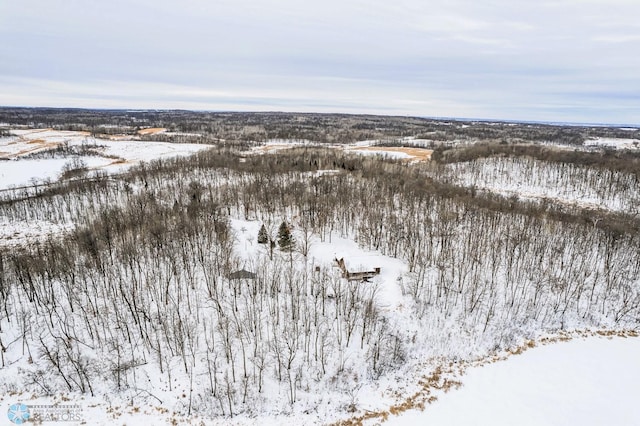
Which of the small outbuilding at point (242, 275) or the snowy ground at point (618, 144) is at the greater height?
the snowy ground at point (618, 144)

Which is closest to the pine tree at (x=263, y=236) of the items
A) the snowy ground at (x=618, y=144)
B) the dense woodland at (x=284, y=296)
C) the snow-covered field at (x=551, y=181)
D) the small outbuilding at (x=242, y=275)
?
the dense woodland at (x=284, y=296)

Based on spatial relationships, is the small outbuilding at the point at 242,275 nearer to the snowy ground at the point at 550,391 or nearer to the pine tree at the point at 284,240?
the pine tree at the point at 284,240

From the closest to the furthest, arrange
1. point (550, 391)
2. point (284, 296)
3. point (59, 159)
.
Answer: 1. point (550, 391)
2. point (284, 296)
3. point (59, 159)

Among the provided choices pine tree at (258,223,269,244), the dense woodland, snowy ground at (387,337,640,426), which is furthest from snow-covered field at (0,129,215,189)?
snowy ground at (387,337,640,426)

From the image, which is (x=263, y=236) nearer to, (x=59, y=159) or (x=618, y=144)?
(x=59, y=159)

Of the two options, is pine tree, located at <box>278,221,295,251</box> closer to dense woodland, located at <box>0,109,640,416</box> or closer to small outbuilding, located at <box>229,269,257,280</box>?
dense woodland, located at <box>0,109,640,416</box>

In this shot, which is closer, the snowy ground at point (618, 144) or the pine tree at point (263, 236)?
the pine tree at point (263, 236)

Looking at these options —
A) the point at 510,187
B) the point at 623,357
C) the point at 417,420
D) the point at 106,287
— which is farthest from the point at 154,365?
the point at 510,187

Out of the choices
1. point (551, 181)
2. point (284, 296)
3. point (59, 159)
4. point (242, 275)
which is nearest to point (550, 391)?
point (284, 296)
